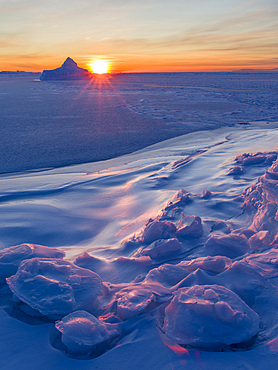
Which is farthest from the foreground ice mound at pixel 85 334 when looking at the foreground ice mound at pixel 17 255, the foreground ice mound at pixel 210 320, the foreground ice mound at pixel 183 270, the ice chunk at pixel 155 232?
the ice chunk at pixel 155 232

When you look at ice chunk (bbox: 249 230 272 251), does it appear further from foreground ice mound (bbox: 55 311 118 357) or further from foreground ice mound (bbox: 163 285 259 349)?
foreground ice mound (bbox: 55 311 118 357)

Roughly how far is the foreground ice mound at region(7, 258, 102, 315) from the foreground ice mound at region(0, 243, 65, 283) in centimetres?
15

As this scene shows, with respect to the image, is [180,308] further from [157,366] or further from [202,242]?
[202,242]

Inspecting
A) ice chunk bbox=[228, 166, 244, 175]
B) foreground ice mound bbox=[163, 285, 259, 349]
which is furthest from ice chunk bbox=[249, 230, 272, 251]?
ice chunk bbox=[228, 166, 244, 175]

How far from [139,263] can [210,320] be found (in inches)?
25.7

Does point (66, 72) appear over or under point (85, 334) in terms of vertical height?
over

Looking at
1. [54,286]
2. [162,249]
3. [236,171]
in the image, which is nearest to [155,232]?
[162,249]

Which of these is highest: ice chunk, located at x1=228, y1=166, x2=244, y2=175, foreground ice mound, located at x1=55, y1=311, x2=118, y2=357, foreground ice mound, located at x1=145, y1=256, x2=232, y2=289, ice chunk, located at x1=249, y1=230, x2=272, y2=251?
ice chunk, located at x1=228, y1=166, x2=244, y2=175

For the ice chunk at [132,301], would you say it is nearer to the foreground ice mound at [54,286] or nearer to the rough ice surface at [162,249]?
the foreground ice mound at [54,286]

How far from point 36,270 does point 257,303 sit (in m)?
1.08

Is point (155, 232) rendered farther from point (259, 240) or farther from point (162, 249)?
point (259, 240)

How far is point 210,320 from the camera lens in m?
1.25

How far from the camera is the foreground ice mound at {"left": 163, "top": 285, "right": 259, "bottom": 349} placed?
1206 millimetres

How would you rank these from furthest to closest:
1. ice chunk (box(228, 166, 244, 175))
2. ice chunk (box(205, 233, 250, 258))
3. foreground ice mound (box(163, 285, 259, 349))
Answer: ice chunk (box(228, 166, 244, 175)), ice chunk (box(205, 233, 250, 258)), foreground ice mound (box(163, 285, 259, 349))
